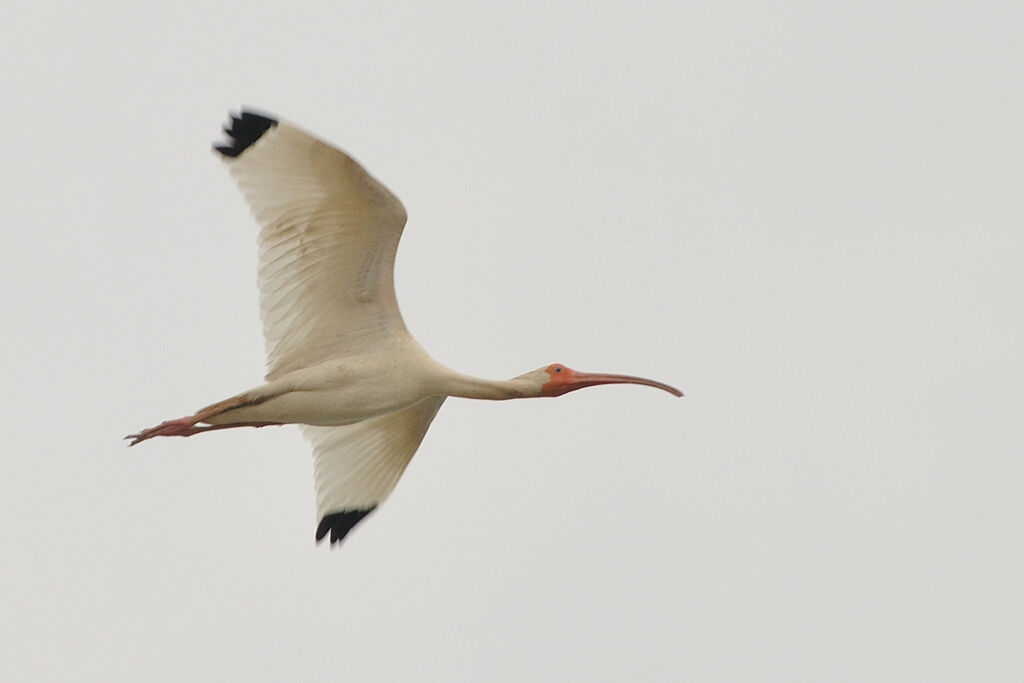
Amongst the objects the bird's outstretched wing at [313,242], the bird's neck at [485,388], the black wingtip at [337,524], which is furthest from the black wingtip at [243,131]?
the black wingtip at [337,524]

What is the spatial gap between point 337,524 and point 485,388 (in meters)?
2.92

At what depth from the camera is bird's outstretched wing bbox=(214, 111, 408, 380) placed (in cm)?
1917

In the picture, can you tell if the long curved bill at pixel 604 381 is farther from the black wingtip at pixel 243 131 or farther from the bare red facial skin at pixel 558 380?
the black wingtip at pixel 243 131

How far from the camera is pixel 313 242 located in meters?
19.6

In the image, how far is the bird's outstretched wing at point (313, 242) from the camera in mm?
19172

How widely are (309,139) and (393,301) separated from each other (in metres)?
2.09

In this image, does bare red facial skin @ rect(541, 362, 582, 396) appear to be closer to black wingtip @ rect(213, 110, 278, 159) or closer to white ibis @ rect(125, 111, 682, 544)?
white ibis @ rect(125, 111, 682, 544)

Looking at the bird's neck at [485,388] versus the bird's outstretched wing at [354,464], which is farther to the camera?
the bird's outstretched wing at [354,464]

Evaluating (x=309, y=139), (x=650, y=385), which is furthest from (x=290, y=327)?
(x=650, y=385)

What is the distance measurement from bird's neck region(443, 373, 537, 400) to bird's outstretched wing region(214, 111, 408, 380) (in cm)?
79

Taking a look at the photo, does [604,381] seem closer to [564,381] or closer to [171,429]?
[564,381]

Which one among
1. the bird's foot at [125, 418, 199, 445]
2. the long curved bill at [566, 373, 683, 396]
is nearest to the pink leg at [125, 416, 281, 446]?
the bird's foot at [125, 418, 199, 445]

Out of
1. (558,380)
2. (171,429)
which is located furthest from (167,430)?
(558,380)

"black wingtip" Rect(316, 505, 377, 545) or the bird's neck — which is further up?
the bird's neck
